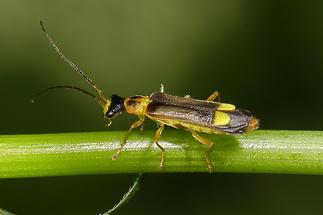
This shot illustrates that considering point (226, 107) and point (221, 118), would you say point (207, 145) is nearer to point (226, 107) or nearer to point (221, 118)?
point (221, 118)

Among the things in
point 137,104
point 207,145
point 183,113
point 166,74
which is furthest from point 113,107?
point 166,74

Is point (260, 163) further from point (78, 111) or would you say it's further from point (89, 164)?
point (78, 111)

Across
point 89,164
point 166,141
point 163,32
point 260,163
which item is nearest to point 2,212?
point 89,164

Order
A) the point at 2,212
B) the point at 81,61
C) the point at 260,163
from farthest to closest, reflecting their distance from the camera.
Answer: the point at 81,61 < the point at 260,163 < the point at 2,212

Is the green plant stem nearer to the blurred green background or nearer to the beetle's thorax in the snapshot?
the beetle's thorax

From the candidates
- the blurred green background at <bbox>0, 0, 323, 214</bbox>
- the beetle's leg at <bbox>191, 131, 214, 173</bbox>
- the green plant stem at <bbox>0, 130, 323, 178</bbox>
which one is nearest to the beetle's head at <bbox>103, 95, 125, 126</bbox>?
the green plant stem at <bbox>0, 130, 323, 178</bbox>

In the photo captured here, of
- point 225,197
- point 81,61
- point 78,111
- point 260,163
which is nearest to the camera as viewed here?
point 260,163

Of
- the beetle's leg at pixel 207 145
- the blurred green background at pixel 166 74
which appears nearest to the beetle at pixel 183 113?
the beetle's leg at pixel 207 145
